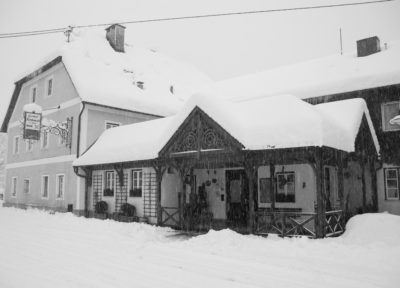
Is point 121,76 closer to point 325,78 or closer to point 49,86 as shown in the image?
point 49,86

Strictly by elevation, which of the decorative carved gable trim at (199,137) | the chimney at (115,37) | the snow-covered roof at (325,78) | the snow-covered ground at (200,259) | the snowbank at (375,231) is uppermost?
the chimney at (115,37)

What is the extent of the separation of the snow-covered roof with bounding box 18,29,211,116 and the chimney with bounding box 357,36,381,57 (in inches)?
472

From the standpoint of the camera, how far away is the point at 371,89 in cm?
1598

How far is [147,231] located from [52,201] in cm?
1122

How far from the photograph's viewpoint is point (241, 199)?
56.1 feet

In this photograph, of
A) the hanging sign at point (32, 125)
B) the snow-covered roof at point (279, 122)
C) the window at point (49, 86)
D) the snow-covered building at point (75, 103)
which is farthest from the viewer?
the window at point (49, 86)

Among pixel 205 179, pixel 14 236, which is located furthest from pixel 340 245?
pixel 14 236

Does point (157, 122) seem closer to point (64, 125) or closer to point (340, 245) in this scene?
point (64, 125)

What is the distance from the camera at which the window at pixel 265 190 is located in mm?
15734

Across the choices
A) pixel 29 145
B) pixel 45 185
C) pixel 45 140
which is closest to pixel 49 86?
pixel 45 140

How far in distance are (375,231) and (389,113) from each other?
7.08 metres

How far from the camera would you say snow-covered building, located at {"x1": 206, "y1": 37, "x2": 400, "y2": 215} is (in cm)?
1537

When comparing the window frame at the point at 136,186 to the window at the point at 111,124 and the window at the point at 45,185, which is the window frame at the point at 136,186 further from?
the window at the point at 45,185

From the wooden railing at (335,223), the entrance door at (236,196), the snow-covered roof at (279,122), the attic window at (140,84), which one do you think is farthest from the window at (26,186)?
the wooden railing at (335,223)
